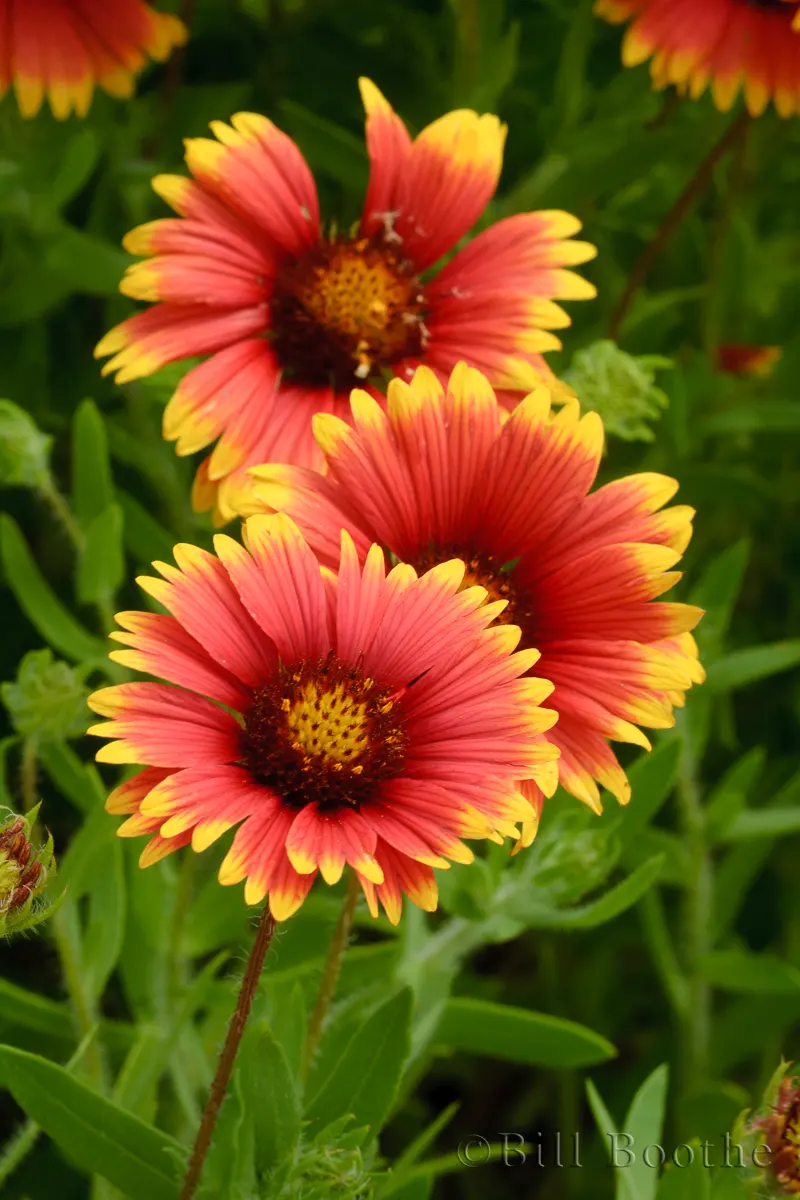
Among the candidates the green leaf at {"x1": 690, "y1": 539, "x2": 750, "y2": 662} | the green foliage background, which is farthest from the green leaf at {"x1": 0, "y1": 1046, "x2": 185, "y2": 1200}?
the green leaf at {"x1": 690, "y1": 539, "x2": 750, "y2": 662}

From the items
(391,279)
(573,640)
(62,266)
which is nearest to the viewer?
(573,640)

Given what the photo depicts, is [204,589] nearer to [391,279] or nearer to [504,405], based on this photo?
[504,405]

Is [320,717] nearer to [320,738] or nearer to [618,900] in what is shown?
[320,738]

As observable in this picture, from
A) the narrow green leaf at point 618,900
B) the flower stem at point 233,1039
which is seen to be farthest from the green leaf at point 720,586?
the flower stem at point 233,1039

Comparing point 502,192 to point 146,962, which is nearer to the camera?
point 146,962

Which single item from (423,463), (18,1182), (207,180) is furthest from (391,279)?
(18,1182)

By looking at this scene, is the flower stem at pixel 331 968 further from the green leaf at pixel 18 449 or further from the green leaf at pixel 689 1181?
the green leaf at pixel 18 449
